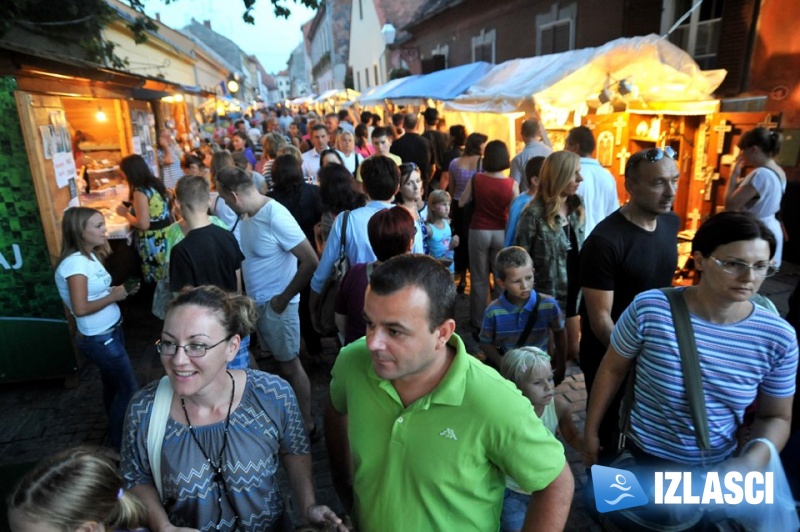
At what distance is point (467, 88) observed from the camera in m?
10.7

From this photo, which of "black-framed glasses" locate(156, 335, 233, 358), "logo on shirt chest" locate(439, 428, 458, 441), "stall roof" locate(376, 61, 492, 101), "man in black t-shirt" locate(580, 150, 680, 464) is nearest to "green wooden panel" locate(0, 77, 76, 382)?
"black-framed glasses" locate(156, 335, 233, 358)

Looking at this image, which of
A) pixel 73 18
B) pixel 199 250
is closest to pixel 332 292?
pixel 199 250

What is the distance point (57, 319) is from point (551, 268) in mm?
4640

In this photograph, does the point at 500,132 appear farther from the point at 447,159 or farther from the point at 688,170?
the point at 688,170

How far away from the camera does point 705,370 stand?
198cm

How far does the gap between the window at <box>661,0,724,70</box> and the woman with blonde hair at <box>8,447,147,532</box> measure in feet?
31.1

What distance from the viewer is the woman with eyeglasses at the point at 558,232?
12.2 feet

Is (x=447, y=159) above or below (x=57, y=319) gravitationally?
above

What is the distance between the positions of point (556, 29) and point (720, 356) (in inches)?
454

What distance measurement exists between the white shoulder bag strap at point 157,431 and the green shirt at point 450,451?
28.7 inches

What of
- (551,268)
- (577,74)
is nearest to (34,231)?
(551,268)

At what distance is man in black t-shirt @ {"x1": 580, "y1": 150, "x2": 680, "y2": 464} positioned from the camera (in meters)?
2.59

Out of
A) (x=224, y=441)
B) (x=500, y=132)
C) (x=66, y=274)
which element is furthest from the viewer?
(x=500, y=132)

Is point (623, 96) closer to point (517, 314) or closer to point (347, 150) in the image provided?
point (347, 150)
